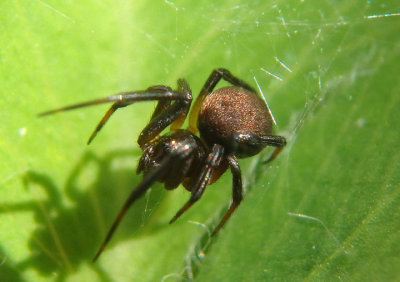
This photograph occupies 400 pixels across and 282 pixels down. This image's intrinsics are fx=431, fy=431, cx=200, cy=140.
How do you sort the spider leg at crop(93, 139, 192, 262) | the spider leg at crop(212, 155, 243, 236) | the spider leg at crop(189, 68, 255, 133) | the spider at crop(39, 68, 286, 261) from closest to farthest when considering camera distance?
the spider leg at crop(93, 139, 192, 262)
the spider leg at crop(212, 155, 243, 236)
the spider at crop(39, 68, 286, 261)
the spider leg at crop(189, 68, 255, 133)

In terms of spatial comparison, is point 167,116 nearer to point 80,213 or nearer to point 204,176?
point 204,176

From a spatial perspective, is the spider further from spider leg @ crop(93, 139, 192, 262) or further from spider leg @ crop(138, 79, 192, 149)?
spider leg @ crop(93, 139, 192, 262)

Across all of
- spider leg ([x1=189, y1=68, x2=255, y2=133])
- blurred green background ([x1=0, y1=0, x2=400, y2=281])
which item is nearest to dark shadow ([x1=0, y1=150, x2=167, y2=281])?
blurred green background ([x1=0, y1=0, x2=400, y2=281])

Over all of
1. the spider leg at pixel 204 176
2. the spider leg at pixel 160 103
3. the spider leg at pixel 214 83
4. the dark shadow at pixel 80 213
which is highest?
the spider leg at pixel 214 83

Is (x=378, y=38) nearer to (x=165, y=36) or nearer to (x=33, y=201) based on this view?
(x=165, y=36)

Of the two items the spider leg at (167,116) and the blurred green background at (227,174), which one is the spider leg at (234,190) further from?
the spider leg at (167,116)

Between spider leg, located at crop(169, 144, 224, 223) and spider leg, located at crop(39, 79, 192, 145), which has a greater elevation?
spider leg, located at crop(39, 79, 192, 145)

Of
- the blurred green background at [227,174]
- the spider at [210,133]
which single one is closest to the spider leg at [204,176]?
the spider at [210,133]
